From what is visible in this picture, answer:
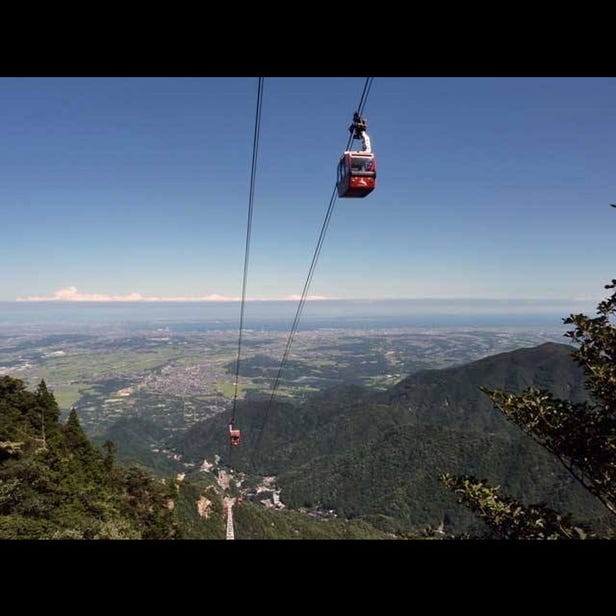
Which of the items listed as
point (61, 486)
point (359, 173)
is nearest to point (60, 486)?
point (61, 486)

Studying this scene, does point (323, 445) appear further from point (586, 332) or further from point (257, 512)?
point (586, 332)

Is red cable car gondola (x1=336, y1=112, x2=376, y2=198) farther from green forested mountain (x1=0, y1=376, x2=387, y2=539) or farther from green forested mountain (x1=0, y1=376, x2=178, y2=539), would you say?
green forested mountain (x1=0, y1=376, x2=178, y2=539)

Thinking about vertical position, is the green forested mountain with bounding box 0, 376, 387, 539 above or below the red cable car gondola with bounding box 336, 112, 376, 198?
below

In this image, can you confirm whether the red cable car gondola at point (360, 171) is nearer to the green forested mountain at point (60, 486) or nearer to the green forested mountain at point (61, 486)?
the green forested mountain at point (61, 486)

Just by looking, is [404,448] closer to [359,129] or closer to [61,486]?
[61,486]

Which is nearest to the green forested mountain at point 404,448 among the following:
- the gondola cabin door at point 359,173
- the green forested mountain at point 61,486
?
the green forested mountain at point 61,486

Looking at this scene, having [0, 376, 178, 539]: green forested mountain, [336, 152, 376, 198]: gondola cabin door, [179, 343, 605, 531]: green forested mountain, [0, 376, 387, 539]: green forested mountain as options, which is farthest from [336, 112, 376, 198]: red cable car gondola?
[179, 343, 605, 531]: green forested mountain

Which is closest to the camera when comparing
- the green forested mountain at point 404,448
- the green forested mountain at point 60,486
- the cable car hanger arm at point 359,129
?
the cable car hanger arm at point 359,129
